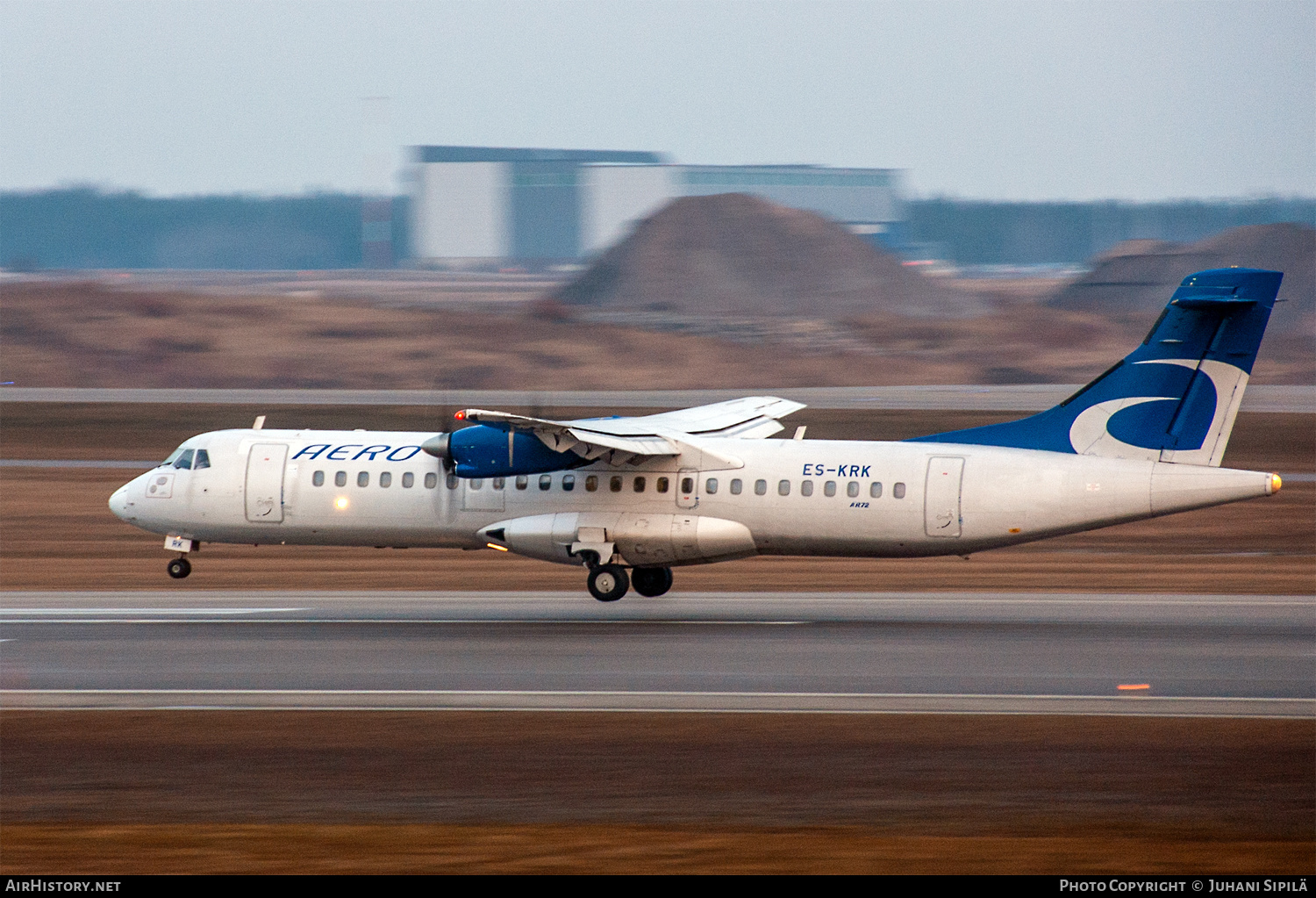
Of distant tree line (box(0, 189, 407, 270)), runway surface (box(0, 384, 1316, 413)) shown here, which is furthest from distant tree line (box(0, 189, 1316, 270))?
runway surface (box(0, 384, 1316, 413))

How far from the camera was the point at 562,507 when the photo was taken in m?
22.1

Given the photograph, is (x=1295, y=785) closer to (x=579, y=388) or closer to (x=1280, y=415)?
(x=1280, y=415)

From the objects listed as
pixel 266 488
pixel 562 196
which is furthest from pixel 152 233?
pixel 266 488

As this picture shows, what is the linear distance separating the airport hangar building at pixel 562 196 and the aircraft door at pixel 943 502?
3506 inches

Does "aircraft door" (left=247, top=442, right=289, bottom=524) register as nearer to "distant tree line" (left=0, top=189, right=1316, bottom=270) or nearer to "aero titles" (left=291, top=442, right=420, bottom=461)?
"aero titles" (left=291, top=442, right=420, bottom=461)

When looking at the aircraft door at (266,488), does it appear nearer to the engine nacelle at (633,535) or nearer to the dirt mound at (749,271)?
the engine nacelle at (633,535)

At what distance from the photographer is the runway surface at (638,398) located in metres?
53.2

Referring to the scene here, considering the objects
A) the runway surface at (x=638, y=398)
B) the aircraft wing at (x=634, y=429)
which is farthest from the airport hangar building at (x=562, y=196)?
the aircraft wing at (x=634, y=429)

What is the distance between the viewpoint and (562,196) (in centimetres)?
11212

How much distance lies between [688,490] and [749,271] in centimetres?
6405

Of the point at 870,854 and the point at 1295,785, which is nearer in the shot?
the point at 870,854

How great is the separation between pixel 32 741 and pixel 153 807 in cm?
290
